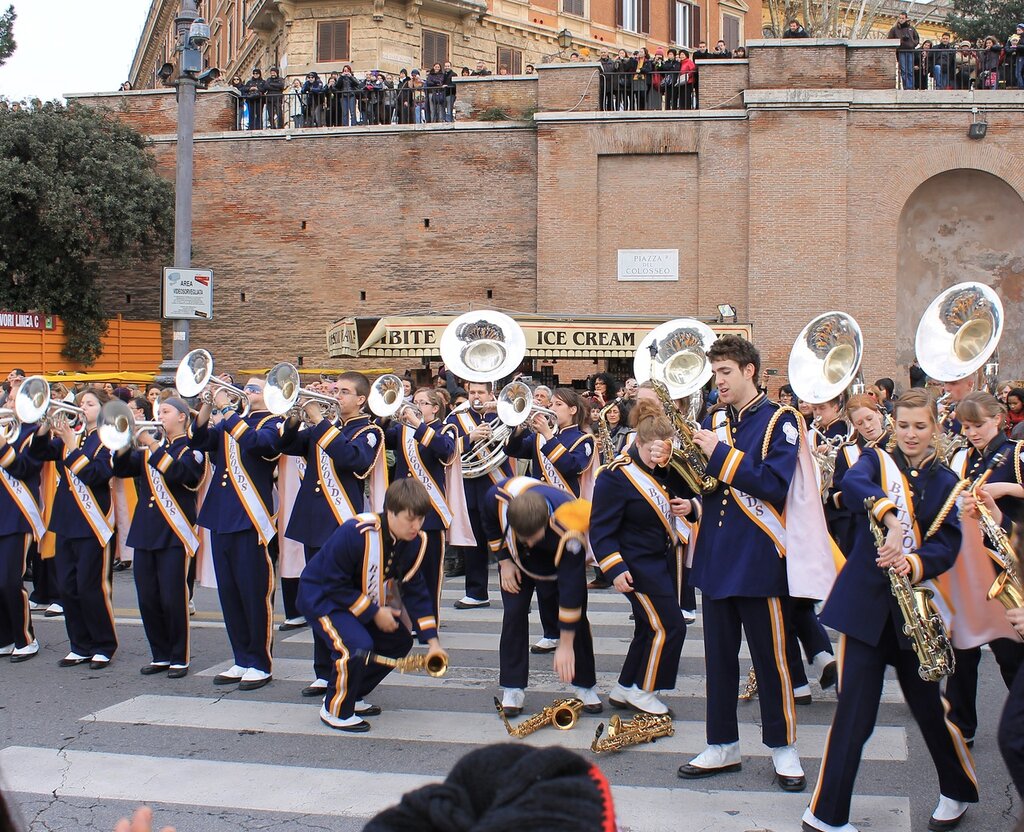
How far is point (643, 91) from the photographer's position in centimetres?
2553

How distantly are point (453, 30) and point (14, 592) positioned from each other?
30367 mm

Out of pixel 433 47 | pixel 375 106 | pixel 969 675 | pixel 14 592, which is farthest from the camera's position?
pixel 433 47

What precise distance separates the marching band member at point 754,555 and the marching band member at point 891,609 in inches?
18.5

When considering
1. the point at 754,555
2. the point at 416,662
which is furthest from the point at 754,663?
the point at 416,662

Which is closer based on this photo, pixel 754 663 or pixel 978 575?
pixel 978 575

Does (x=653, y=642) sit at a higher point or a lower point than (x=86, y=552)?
lower

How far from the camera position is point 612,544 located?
20.7 ft

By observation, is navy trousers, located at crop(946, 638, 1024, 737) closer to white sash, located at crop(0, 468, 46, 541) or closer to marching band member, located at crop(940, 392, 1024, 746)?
marching band member, located at crop(940, 392, 1024, 746)

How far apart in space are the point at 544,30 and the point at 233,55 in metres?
13.0

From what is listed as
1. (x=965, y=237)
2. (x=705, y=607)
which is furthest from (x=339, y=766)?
(x=965, y=237)

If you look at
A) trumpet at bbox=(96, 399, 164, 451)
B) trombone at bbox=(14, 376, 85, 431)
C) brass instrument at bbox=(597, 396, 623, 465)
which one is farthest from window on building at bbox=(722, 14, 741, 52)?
trumpet at bbox=(96, 399, 164, 451)

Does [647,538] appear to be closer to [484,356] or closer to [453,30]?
[484,356]

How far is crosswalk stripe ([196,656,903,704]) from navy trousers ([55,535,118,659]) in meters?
0.89

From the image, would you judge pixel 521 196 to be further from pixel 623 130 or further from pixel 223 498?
pixel 223 498
